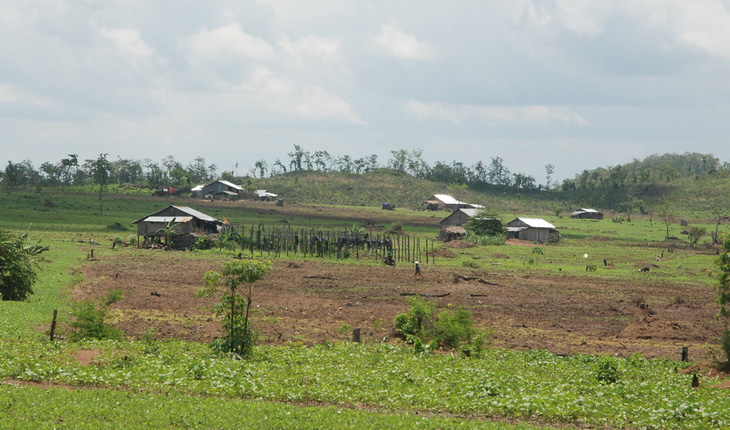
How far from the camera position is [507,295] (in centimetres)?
3372

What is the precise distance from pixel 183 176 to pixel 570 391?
130716mm

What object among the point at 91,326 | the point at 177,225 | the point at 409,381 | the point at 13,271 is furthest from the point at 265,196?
Result: the point at 409,381

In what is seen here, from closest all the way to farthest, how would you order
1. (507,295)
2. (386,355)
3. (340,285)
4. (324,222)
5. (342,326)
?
1. (386,355)
2. (342,326)
3. (507,295)
4. (340,285)
5. (324,222)

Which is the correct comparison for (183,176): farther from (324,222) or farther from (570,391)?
(570,391)

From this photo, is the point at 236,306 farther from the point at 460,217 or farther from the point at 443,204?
the point at 443,204

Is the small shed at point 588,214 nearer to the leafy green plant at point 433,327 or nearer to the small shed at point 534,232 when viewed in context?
the small shed at point 534,232

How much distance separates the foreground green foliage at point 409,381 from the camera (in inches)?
564

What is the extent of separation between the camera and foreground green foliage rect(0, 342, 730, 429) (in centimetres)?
1432

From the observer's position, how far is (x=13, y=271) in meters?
26.6

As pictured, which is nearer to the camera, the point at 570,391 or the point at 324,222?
the point at 570,391

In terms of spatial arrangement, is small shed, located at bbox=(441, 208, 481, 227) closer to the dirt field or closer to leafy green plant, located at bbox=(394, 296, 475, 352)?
the dirt field

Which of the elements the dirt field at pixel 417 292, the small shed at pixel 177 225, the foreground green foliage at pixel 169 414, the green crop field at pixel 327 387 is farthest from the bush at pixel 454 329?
the small shed at pixel 177 225

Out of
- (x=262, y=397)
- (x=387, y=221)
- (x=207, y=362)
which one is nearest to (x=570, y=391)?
(x=262, y=397)

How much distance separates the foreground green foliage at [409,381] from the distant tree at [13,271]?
947cm
